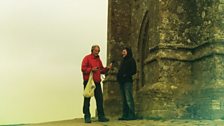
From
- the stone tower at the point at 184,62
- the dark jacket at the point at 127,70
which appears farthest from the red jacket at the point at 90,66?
the stone tower at the point at 184,62

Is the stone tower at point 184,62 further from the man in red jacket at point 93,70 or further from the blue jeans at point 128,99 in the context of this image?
the man in red jacket at point 93,70

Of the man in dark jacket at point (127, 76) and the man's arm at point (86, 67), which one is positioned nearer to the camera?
the man's arm at point (86, 67)

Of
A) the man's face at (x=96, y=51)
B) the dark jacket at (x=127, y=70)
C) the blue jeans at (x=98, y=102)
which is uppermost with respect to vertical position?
the man's face at (x=96, y=51)

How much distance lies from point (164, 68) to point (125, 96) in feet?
5.21

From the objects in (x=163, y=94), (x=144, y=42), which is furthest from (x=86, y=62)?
(x=144, y=42)

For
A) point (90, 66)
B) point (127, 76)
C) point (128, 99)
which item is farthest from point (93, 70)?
point (128, 99)

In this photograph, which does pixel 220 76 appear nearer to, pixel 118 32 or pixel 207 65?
pixel 207 65

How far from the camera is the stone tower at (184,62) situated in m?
13.0

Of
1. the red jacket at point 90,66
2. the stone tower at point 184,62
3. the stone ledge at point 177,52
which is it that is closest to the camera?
the red jacket at point 90,66

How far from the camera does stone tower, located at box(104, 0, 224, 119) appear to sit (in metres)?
13.0

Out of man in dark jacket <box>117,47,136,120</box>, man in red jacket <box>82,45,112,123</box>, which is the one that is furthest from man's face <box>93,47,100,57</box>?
man in dark jacket <box>117,47,136,120</box>

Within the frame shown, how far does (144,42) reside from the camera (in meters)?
18.2

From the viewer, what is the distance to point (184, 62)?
14.3 meters

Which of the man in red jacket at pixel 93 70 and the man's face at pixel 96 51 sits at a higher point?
the man's face at pixel 96 51
